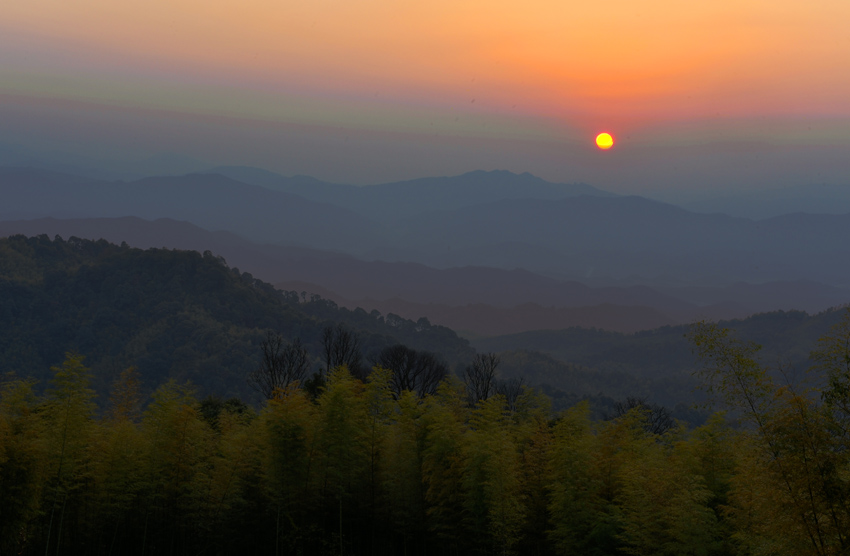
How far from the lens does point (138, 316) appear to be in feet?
449

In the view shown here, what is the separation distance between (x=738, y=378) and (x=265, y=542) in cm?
2036

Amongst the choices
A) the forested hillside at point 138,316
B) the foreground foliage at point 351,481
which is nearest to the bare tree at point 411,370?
the foreground foliage at point 351,481

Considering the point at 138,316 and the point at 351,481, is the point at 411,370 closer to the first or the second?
the point at 351,481

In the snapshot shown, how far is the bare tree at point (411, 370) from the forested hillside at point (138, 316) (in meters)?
43.0

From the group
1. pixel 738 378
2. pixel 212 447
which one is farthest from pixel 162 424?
pixel 738 378

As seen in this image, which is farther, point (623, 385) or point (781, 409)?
point (623, 385)

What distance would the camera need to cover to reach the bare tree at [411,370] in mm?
66875

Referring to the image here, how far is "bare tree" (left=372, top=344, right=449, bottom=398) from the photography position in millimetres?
66875

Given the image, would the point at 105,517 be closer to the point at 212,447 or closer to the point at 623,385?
the point at 212,447

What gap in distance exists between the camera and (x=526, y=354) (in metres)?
190

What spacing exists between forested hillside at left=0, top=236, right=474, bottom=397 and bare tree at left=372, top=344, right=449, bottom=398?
4300 cm

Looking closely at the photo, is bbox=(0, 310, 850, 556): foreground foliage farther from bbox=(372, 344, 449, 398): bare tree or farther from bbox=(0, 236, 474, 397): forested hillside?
bbox=(0, 236, 474, 397): forested hillside

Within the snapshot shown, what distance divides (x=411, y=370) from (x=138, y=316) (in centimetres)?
8426

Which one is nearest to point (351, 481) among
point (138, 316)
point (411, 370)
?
point (411, 370)
